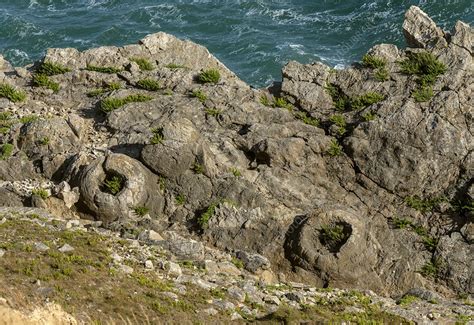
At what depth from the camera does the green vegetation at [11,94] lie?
103 feet

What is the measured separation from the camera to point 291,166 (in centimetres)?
2722

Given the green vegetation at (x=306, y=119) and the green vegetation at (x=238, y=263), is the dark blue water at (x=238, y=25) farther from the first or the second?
the green vegetation at (x=238, y=263)

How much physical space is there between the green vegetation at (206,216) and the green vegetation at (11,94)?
11.4 metres

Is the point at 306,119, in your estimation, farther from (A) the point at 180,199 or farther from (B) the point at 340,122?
(A) the point at 180,199

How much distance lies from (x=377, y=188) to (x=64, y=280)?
520 inches

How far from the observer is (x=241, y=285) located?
2191cm

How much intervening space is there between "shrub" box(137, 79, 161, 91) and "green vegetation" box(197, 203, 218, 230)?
7835 mm

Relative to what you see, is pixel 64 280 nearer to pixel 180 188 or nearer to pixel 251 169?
pixel 180 188

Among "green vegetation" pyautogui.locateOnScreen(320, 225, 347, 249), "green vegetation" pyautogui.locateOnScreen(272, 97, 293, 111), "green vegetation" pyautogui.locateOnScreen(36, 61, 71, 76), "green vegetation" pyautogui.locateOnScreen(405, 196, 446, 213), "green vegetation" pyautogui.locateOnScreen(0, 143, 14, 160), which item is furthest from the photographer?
"green vegetation" pyautogui.locateOnScreen(36, 61, 71, 76)

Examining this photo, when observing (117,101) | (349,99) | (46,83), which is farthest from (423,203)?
(46,83)

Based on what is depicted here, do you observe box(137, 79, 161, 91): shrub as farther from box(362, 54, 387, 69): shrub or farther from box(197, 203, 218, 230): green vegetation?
box(362, 54, 387, 69): shrub

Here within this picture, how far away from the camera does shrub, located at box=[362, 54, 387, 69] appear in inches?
1171

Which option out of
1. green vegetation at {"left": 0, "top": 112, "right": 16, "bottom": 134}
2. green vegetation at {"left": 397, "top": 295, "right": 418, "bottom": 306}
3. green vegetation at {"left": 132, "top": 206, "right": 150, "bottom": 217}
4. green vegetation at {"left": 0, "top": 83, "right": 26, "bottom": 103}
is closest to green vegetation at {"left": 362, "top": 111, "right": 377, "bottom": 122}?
green vegetation at {"left": 397, "top": 295, "right": 418, "bottom": 306}

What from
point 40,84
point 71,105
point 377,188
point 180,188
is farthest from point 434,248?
point 40,84
